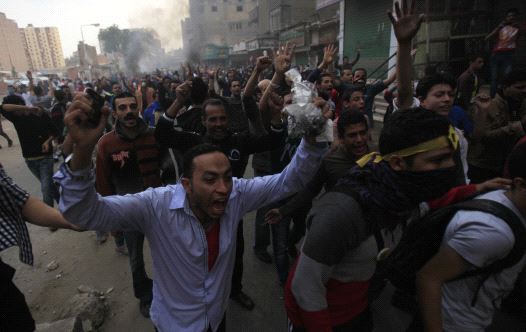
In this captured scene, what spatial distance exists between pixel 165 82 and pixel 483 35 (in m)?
10.9

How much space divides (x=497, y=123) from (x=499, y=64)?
5.84 metres

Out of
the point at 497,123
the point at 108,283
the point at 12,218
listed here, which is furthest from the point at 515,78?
the point at 108,283

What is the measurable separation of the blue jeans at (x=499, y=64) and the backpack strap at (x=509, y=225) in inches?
307

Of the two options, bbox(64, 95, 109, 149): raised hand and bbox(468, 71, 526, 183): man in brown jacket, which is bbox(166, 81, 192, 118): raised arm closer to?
bbox(64, 95, 109, 149): raised hand

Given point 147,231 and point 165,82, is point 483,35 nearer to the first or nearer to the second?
point 165,82

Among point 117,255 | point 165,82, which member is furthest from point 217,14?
point 117,255

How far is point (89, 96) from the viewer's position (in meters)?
1.33

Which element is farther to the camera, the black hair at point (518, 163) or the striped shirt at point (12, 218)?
the striped shirt at point (12, 218)

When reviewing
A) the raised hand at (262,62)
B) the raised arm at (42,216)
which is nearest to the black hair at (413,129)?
the raised arm at (42,216)

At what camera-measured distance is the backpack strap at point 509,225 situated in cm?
128

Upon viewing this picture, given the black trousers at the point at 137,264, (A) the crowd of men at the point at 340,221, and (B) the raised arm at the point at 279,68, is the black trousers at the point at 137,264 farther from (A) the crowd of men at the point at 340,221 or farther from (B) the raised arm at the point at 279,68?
(B) the raised arm at the point at 279,68

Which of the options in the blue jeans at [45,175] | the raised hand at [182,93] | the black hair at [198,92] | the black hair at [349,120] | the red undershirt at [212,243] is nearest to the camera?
the red undershirt at [212,243]

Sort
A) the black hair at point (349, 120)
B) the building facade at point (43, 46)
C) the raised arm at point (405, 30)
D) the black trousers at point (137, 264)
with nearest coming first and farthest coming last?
the raised arm at point (405, 30), the black hair at point (349, 120), the black trousers at point (137, 264), the building facade at point (43, 46)

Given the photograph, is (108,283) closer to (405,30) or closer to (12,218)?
(12,218)
